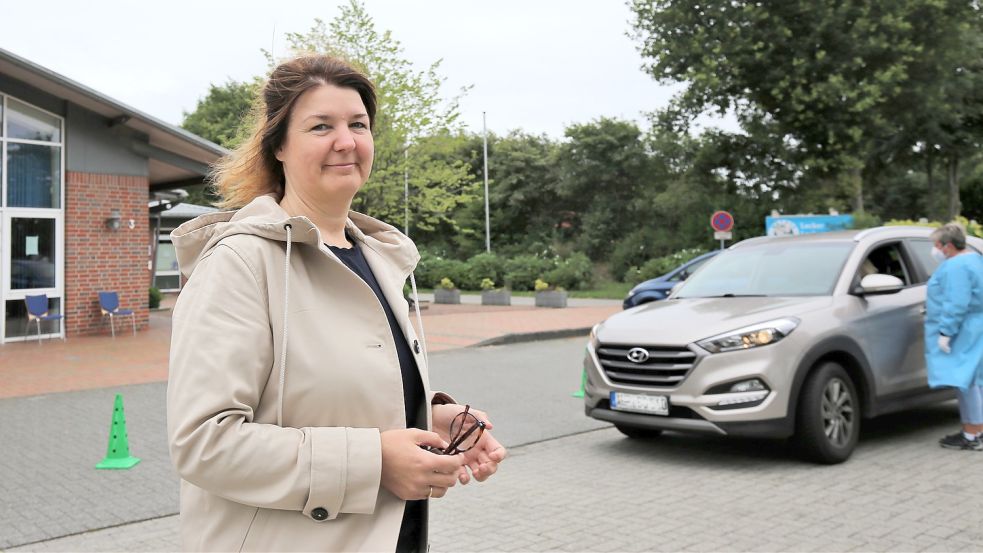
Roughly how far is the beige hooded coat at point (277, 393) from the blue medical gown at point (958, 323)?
21.2 ft

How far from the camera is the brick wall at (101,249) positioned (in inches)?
660

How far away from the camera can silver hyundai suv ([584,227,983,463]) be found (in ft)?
20.5

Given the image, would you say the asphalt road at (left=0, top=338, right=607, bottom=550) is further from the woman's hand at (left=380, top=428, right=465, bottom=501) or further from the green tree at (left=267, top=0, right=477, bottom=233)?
the green tree at (left=267, top=0, right=477, bottom=233)

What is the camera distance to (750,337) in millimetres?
6336

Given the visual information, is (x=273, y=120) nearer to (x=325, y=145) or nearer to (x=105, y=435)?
(x=325, y=145)

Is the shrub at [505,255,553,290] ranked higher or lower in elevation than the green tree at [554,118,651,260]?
lower

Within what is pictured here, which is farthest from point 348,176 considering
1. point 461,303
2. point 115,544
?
point 461,303

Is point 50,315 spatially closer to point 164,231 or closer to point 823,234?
point 823,234

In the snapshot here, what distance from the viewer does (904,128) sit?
2998cm

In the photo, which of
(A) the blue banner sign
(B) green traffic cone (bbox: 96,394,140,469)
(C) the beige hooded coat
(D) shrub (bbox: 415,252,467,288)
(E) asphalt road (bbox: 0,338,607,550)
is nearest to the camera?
(C) the beige hooded coat

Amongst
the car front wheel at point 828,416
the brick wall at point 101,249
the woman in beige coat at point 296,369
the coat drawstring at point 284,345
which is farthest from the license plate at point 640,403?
the brick wall at point 101,249

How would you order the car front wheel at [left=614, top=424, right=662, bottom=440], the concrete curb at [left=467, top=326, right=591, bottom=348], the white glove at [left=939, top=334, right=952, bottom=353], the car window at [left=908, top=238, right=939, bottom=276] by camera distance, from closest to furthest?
the white glove at [left=939, top=334, right=952, bottom=353]
the car front wheel at [left=614, top=424, right=662, bottom=440]
the car window at [left=908, top=238, right=939, bottom=276]
the concrete curb at [left=467, top=326, right=591, bottom=348]

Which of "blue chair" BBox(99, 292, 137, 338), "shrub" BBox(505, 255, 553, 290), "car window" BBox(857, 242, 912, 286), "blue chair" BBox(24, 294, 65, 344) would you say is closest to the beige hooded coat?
"car window" BBox(857, 242, 912, 286)

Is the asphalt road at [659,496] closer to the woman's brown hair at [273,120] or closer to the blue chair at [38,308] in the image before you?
the woman's brown hair at [273,120]
